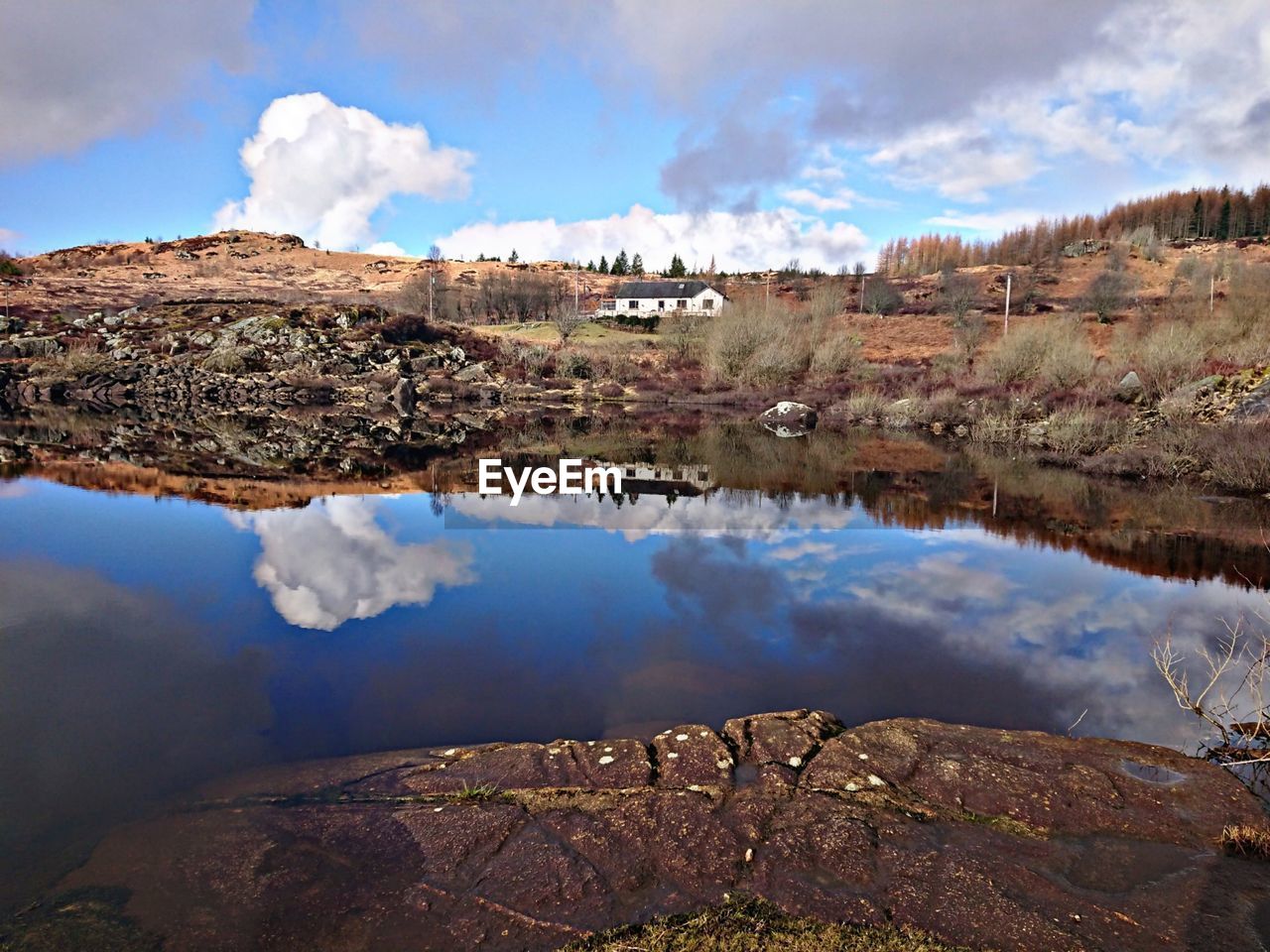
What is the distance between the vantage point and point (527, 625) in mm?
8375

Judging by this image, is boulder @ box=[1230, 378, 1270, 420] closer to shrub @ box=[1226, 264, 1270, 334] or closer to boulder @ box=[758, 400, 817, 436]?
shrub @ box=[1226, 264, 1270, 334]

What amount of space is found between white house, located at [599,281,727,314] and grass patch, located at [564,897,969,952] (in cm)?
7075

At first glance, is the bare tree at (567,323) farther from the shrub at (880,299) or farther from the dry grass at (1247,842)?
the dry grass at (1247,842)

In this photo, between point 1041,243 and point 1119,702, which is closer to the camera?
point 1119,702

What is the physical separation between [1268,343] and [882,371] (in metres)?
→ 17.7

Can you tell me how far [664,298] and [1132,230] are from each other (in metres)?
73.9

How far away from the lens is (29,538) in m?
11.8

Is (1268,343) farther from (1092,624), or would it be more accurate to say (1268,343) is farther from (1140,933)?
(1140,933)

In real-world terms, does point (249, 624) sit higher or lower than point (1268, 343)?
lower

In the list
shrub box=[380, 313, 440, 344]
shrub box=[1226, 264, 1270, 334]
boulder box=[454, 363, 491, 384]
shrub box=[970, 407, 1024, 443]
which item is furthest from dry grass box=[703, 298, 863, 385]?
shrub box=[380, 313, 440, 344]

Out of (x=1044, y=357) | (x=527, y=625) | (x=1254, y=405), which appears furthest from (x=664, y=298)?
(x=527, y=625)

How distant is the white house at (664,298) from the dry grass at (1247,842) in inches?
2747

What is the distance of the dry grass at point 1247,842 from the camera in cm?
429

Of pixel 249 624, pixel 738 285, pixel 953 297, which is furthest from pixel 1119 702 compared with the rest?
pixel 738 285
